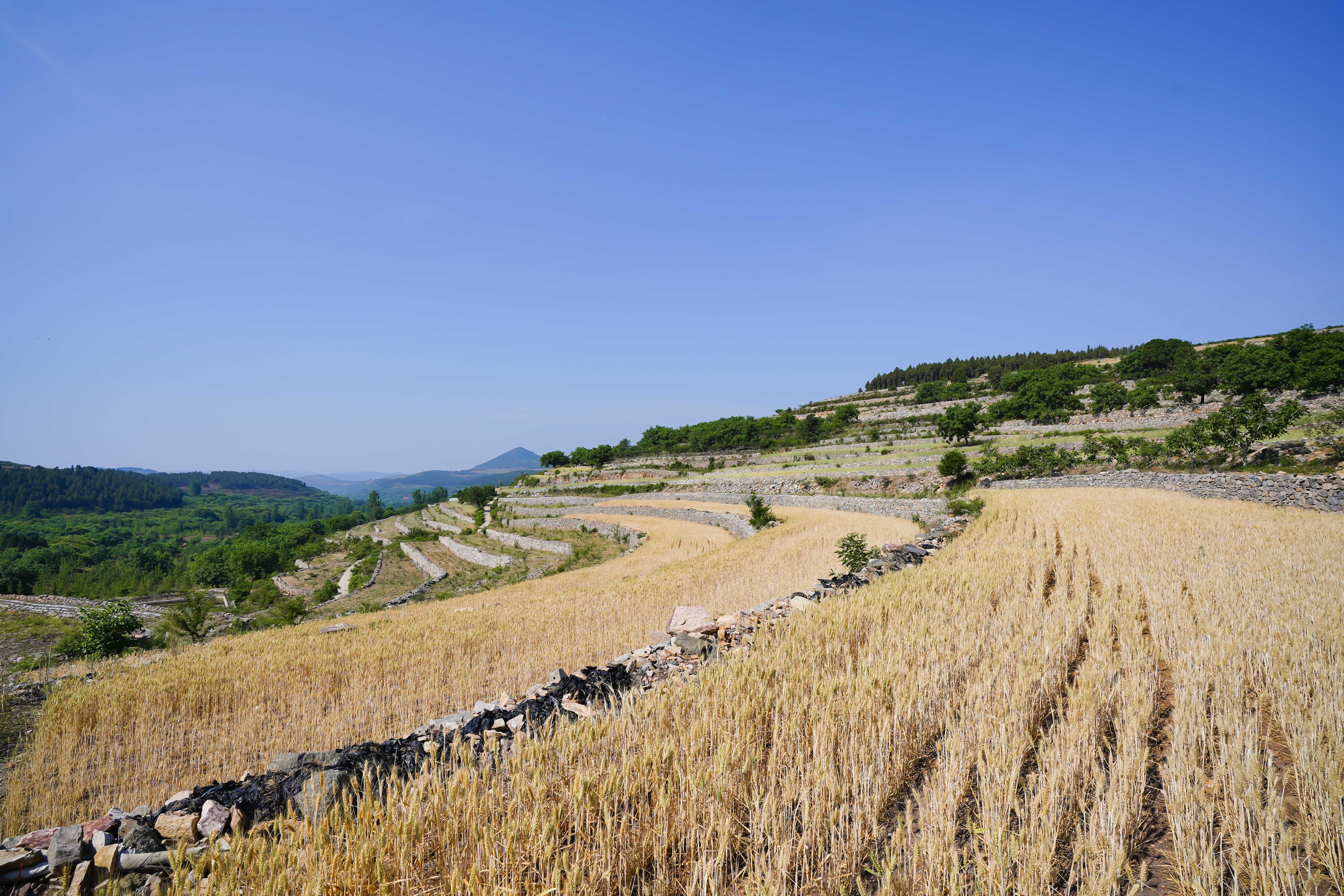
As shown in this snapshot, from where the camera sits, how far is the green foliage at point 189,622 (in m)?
21.9

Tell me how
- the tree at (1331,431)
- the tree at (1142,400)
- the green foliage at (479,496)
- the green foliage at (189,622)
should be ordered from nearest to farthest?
the green foliage at (189,622) < the tree at (1331,431) < the tree at (1142,400) < the green foliage at (479,496)

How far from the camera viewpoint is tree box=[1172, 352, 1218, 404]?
218 ft

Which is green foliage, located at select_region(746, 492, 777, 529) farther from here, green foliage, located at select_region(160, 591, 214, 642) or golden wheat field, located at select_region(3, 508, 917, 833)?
green foliage, located at select_region(160, 591, 214, 642)

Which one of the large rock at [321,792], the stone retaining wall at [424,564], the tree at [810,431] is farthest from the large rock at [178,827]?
the tree at [810,431]

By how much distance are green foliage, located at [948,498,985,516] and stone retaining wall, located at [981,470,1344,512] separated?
1058 centimetres

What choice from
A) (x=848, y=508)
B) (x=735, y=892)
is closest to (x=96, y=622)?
(x=735, y=892)

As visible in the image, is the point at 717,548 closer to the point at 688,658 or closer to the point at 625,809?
the point at 688,658

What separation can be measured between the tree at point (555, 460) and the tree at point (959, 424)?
322 ft

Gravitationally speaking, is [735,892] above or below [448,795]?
below

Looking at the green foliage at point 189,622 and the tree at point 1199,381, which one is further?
the tree at point 1199,381

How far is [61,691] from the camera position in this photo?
9.52 metres

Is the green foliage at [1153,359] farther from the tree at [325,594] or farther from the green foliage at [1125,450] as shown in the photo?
the tree at [325,594]

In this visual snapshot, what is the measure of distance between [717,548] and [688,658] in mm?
19470

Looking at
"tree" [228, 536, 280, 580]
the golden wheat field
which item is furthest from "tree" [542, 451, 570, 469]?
the golden wheat field
